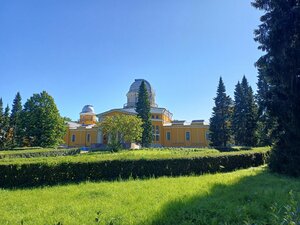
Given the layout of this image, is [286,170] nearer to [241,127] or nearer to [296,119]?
[296,119]

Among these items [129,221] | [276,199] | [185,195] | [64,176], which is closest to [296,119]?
[276,199]

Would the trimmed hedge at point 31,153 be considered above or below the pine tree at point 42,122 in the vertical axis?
below

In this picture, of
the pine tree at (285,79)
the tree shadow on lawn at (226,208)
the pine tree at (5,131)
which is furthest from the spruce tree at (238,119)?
the pine tree at (5,131)

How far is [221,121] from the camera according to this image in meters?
40.2

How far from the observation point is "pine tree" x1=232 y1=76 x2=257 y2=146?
36844mm

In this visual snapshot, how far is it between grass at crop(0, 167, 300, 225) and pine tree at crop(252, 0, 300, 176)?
143 inches

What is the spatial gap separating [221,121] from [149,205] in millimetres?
35585

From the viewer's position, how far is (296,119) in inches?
487

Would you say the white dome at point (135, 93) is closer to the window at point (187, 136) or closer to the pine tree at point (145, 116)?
the window at point (187, 136)

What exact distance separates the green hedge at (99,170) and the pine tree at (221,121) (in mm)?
26156

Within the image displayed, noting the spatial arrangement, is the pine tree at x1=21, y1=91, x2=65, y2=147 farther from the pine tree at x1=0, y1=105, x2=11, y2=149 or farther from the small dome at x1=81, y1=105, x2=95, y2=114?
the small dome at x1=81, y1=105, x2=95, y2=114

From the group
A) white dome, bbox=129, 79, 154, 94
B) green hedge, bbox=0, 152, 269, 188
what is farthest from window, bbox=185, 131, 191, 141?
green hedge, bbox=0, 152, 269, 188

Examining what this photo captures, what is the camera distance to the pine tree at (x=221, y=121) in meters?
39.9

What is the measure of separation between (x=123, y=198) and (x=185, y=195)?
6.05ft
